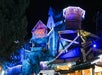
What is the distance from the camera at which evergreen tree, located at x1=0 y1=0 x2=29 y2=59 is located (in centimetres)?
1134

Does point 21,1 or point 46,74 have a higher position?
point 21,1

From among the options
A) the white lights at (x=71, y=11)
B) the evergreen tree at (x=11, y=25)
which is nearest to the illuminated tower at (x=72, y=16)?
the white lights at (x=71, y=11)

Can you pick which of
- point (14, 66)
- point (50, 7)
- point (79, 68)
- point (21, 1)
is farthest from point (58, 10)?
point (21, 1)

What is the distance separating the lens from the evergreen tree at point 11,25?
11.3m

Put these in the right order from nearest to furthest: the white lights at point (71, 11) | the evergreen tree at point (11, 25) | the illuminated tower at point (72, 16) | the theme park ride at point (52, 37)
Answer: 1. the evergreen tree at point (11, 25)
2. the theme park ride at point (52, 37)
3. the illuminated tower at point (72, 16)
4. the white lights at point (71, 11)

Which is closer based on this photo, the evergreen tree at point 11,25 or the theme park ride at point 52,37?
the evergreen tree at point 11,25

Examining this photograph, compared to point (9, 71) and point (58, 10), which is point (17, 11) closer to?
point (58, 10)

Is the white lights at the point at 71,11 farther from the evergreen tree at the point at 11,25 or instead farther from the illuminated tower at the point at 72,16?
the evergreen tree at the point at 11,25

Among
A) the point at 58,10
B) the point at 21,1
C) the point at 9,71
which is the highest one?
the point at 58,10

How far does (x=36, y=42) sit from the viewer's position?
58250mm

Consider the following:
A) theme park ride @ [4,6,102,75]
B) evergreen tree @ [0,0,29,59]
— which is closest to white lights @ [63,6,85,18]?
theme park ride @ [4,6,102,75]

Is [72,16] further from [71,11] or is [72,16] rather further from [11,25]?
[11,25]

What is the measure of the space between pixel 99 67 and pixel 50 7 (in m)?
39.7

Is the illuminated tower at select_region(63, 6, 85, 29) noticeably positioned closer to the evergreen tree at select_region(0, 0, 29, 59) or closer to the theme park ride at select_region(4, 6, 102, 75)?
the theme park ride at select_region(4, 6, 102, 75)
